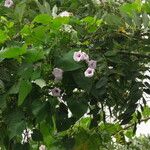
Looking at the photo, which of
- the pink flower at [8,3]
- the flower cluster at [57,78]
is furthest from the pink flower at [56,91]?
the pink flower at [8,3]

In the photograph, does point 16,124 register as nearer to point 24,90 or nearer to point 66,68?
point 24,90

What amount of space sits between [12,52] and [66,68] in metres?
0.19

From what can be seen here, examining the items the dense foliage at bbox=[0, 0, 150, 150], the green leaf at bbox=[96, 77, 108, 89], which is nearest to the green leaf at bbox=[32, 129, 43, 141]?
the dense foliage at bbox=[0, 0, 150, 150]

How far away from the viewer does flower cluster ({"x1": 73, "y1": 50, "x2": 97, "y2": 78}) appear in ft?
5.48

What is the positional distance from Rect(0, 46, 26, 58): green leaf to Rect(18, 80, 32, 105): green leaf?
91 millimetres

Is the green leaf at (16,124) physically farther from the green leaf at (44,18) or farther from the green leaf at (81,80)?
the green leaf at (44,18)

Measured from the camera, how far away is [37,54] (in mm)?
1632

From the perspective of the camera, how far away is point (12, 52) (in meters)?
1.61

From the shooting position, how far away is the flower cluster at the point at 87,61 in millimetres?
1671

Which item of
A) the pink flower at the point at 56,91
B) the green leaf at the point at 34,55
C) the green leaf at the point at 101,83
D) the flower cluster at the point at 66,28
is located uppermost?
the green leaf at the point at 34,55

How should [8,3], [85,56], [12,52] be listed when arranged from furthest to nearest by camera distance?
[8,3] < [85,56] < [12,52]

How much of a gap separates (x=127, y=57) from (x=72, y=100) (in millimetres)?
288

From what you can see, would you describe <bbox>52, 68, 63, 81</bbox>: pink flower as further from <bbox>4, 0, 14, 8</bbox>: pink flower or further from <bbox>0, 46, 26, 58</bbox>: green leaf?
<bbox>4, 0, 14, 8</bbox>: pink flower

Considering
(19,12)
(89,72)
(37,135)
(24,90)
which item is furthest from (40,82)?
(37,135)
